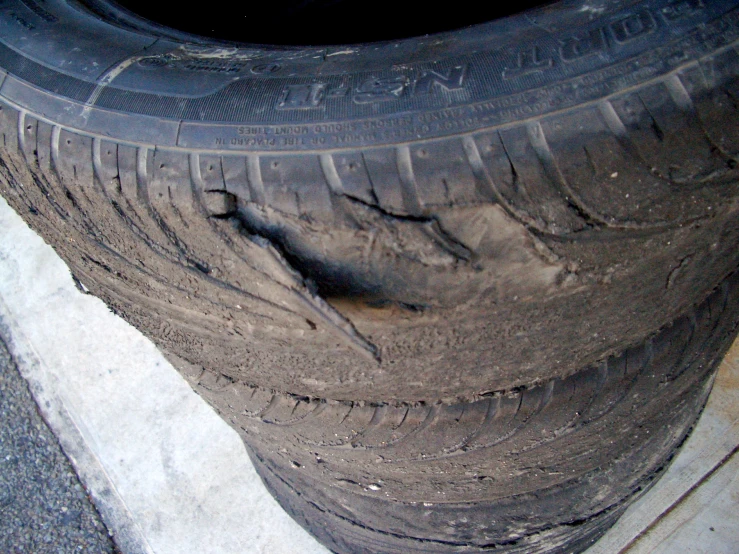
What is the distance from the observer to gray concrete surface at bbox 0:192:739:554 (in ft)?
5.00

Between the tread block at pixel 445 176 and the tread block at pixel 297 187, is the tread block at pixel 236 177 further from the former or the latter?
the tread block at pixel 445 176

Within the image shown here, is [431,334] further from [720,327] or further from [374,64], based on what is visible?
[720,327]

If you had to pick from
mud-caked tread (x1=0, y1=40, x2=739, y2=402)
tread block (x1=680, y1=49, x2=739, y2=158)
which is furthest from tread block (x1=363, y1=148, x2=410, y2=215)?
tread block (x1=680, y1=49, x2=739, y2=158)

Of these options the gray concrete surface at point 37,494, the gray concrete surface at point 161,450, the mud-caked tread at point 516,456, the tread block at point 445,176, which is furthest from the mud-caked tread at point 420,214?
the gray concrete surface at point 37,494

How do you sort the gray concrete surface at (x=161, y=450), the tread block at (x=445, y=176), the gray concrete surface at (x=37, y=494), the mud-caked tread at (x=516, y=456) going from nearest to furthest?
the tread block at (x=445, y=176)
the mud-caked tread at (x=516, y=456)
the gray concrete surface at (x=161, y=450)
the gray concrete surface at (x=37, y=494)

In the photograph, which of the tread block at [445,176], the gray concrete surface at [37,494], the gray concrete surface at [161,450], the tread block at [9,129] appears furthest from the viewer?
the gray concrete surface at [37,494]

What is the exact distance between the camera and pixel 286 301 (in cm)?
69

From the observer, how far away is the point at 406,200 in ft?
2.07

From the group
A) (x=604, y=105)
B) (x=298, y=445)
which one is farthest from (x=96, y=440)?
(x=604, y=105)

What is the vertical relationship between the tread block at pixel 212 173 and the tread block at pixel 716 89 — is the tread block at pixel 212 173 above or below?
below

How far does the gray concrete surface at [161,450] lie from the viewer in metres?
1.52

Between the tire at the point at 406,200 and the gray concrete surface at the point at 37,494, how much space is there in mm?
988

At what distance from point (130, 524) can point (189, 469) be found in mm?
186

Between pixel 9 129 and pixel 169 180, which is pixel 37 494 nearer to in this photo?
pixel 9 129
